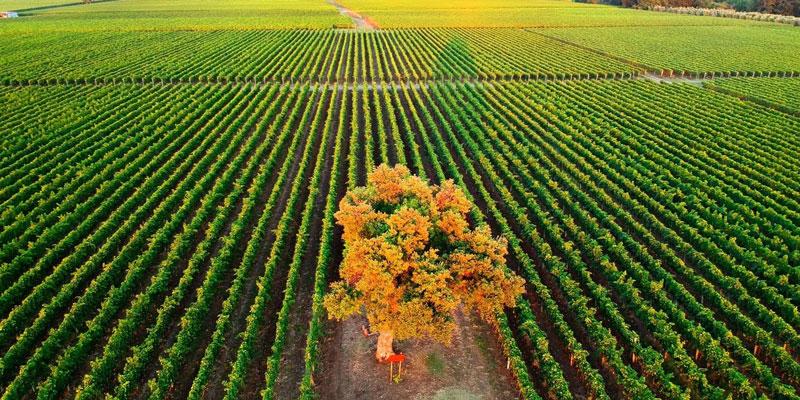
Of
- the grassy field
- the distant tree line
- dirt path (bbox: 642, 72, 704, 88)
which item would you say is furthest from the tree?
the distant tree line

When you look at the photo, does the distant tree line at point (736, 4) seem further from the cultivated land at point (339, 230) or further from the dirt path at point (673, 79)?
the dirt path at point (673, 79)

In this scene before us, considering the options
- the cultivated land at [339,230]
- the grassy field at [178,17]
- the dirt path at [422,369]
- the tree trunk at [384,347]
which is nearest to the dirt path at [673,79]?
the cultivated land at [339,230]

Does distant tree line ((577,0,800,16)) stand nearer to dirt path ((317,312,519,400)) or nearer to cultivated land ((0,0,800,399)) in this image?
cultivated land ((0,0,800,399))

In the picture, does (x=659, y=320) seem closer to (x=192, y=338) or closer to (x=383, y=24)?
(x=192, y=338)

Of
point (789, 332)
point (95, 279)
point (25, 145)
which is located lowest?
point (789, 332)

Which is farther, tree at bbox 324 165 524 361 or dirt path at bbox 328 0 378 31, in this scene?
dirt path at bbox 328 0 378 31

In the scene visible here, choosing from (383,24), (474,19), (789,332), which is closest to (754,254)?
(789,332)
